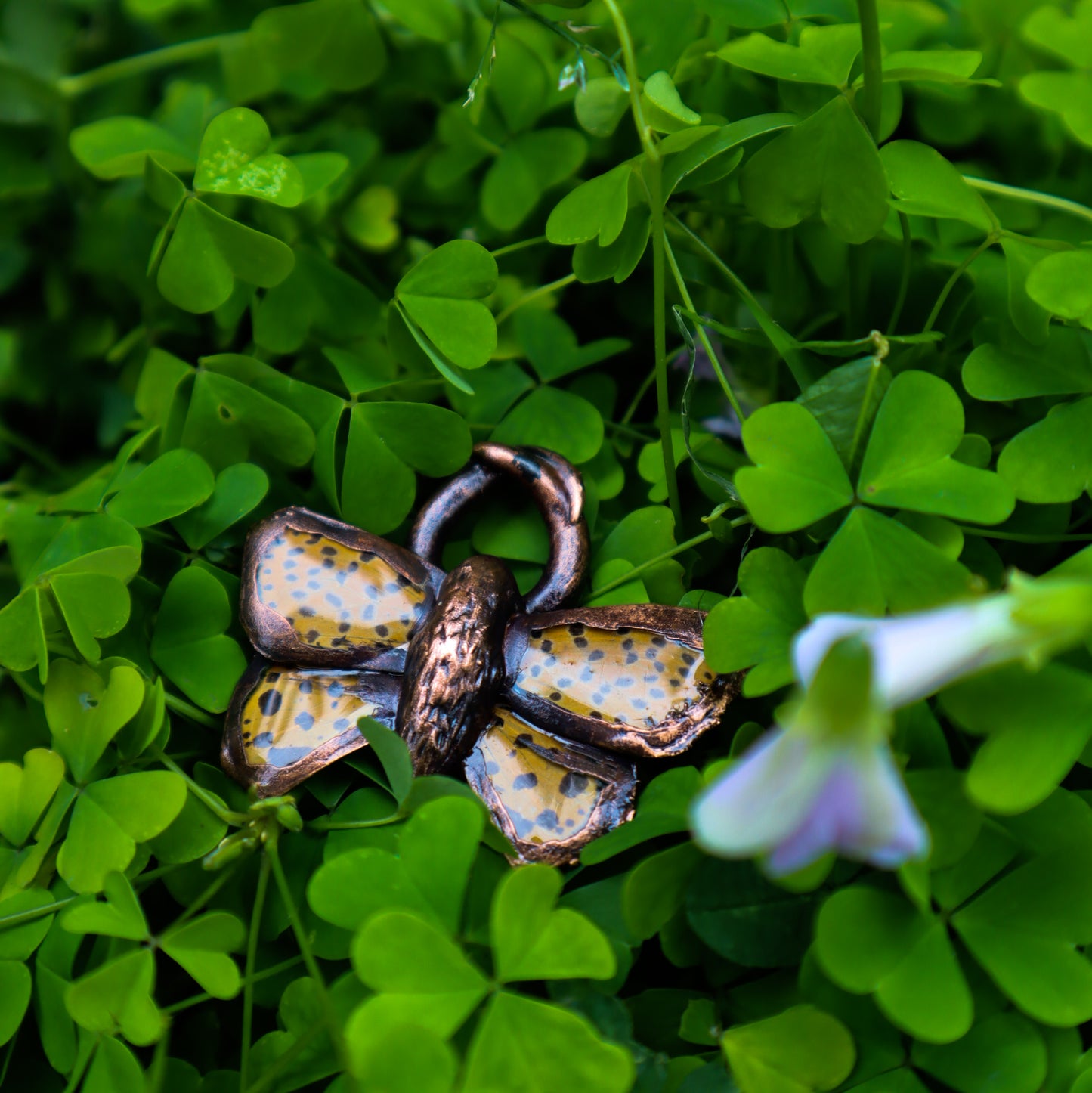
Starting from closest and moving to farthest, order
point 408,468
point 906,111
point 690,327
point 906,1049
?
point 906,1049
point 408,468
point 690,327
point 906,111

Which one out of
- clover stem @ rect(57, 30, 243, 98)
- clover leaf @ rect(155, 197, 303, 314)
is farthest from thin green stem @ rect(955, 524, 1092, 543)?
clover stem @ rect(57, 30, 243, 98)

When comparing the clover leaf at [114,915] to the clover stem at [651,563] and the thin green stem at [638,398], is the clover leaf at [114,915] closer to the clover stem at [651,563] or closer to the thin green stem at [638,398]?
the clover stem at [651,563]

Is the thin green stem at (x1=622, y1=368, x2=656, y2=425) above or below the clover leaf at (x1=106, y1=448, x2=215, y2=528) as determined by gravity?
below

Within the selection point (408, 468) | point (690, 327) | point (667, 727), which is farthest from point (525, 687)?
point (690, 327)

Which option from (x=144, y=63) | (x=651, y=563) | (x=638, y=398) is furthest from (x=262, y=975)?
(x=144, y=63)

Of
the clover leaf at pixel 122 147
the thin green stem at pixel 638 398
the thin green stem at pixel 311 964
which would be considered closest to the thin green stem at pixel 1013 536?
the thin green stem at pixel 638 398

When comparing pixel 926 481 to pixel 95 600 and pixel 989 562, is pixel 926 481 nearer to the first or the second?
pixel 989 562

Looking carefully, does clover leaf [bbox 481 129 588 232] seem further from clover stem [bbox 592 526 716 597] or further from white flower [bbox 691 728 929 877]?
white flower [bbox 691 728 929 877]
